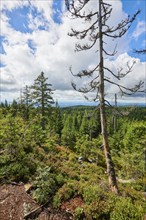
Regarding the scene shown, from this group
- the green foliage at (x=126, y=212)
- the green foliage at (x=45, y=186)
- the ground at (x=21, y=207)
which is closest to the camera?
the green foliage at (x=126, y=212)

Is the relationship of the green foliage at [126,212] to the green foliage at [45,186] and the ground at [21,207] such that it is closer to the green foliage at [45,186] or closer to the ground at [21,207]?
the ground at [21,207]

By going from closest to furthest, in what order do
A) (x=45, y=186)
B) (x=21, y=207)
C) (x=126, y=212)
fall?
(x=126, y=212) < (x=21, y=207) < (x=45, y=186)

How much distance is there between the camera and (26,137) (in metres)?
13.1

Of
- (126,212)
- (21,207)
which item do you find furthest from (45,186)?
(126,212)

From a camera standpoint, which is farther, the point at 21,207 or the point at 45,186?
the point at 45,186

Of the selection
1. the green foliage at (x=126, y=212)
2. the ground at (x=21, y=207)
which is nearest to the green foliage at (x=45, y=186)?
the ground at (x=21, y=207)

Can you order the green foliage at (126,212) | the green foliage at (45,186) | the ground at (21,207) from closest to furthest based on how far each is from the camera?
the green foliage at (126,212), the ground at (21,207), the green foliage at (45,186)

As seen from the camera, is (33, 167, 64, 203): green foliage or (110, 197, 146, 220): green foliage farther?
(33, 167, 64, 203): green foliage

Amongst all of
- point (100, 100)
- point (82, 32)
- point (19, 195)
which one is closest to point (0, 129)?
point (19, 195)

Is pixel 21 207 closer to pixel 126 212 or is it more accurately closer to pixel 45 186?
pixel 45 186

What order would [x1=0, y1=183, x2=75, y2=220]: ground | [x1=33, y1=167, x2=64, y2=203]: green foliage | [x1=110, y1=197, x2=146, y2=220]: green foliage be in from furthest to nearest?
[x1=33, y1=167, x2=64, y2=203]: green foliage < [x1=0, y1=183, x2=75, y2=220]: ground < [x1=110, y1=197, x2=146, y2=220]: green foliage

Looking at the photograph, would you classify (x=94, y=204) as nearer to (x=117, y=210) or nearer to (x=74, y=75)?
(x=117, y=210)

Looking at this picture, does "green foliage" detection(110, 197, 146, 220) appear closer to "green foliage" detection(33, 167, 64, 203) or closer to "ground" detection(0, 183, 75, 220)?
"ground" detection(0, 183, 75, 220)

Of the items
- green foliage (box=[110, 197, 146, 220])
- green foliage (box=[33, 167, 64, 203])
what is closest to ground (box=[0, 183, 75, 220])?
green foliage (box=[33, 167, 64, 203])
